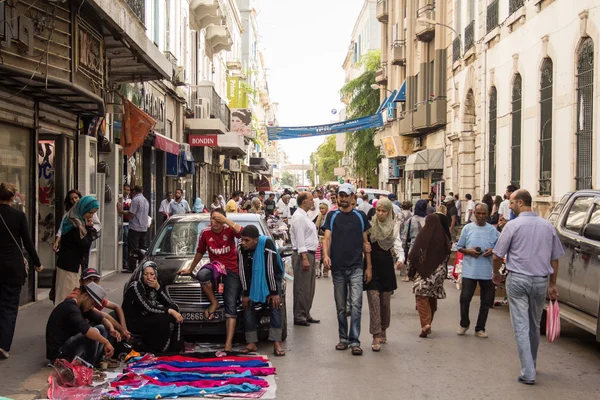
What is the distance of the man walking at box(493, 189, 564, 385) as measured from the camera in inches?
308

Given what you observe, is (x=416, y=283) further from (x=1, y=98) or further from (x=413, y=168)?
(x=413, y=168)

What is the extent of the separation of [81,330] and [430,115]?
87.5ft

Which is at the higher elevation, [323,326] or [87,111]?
[87,111]

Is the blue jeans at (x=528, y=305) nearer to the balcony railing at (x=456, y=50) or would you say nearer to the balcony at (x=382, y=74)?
the balcony railing at (x=456, y=50)

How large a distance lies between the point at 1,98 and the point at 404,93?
31.0m

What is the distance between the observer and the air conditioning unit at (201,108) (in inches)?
1294

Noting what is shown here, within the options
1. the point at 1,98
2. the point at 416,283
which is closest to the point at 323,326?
the point at 416,283

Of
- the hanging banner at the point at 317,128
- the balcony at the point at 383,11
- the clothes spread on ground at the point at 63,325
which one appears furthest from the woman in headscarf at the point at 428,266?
the balcony at the point at 383,11

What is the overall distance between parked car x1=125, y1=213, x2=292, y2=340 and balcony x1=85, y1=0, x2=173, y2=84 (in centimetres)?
354

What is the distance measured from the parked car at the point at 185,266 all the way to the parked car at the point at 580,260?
355cm

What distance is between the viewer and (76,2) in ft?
38.0

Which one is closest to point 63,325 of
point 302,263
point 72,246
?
point 72,246

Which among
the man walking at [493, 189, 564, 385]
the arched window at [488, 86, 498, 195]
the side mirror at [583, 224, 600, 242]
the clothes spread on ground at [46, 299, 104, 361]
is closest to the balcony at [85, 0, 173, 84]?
the clothes spread on ground at [46, 299, 104, 361]

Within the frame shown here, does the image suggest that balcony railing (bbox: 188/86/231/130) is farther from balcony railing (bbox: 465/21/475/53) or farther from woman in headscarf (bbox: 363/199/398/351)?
woman in headscarf (bbox: 363/199/398/351)
